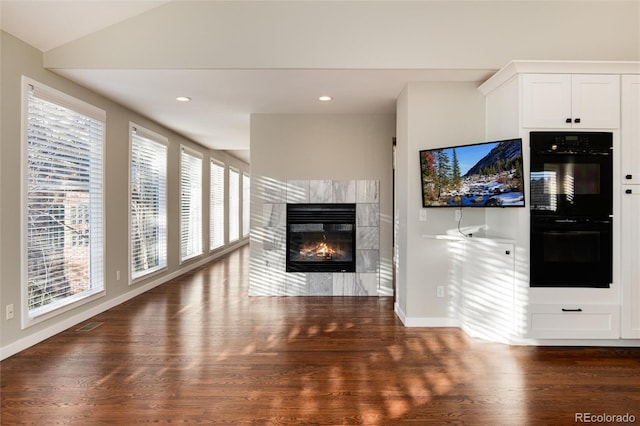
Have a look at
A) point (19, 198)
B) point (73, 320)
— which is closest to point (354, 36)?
point (19, 198)

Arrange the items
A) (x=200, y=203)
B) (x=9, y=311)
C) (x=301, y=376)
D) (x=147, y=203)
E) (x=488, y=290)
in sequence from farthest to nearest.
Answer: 1. (x=200, y=203)
2. (x=147, y=203)
3. (x=488, y=290)
4. (x=9, y=311)
5. (x=301, y=376)

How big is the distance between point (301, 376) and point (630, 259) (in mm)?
2899

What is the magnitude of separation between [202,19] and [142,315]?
124 inches

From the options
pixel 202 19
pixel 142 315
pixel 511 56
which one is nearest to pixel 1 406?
pixel 142 315

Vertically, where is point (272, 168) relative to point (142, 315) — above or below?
above

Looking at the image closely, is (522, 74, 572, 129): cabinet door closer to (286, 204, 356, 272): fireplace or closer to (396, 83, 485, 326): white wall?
(396, 83, 485, 326): white wall

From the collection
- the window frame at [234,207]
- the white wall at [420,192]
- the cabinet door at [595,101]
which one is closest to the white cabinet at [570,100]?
the cabinet door at [595,101]

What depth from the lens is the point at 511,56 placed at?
340 centimetres

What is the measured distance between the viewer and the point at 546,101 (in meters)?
3.09

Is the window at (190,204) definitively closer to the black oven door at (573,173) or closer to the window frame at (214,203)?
the window frame at (214,203)

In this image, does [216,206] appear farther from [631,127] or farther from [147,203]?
[631,127]

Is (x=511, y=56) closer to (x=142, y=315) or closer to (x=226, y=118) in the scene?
(x=226, y=118)

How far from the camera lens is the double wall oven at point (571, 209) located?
10.0 ft

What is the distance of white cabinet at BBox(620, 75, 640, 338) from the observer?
306 centimetres
